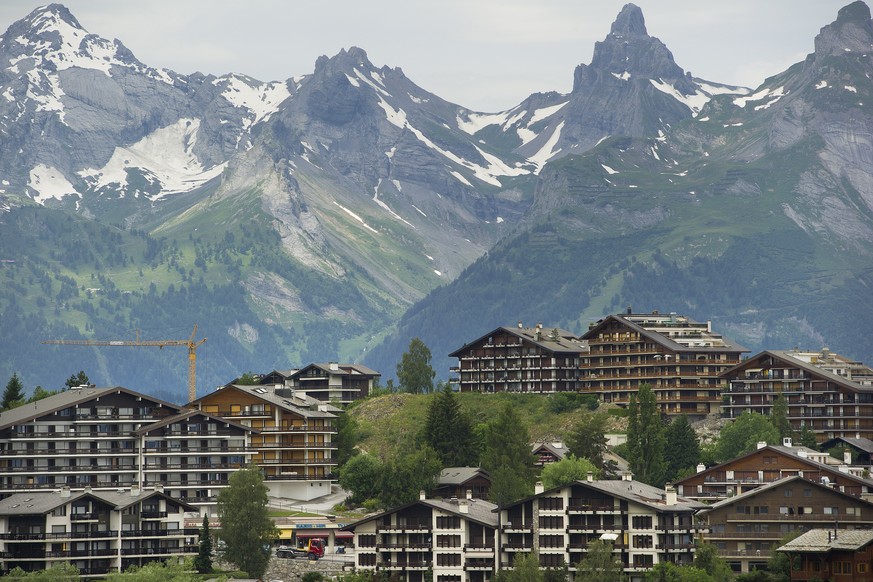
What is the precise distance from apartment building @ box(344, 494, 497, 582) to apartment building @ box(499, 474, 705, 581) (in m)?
1.90

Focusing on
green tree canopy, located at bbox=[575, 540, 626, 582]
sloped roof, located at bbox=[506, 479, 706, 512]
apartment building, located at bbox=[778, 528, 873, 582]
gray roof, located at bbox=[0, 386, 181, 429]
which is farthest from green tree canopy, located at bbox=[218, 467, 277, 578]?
apartment building, located at bbox=[778, 528, 873, 582]

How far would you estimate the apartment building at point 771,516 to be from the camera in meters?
162

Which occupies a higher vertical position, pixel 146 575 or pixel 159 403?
pixel 159 403

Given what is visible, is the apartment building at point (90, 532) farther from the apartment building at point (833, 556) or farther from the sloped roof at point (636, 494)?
the apartment building at point (833, 556)

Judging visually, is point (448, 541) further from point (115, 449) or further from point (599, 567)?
point (115, 449)

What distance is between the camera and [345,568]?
522 feet

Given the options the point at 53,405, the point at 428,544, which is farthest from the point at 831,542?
the point at 53,405

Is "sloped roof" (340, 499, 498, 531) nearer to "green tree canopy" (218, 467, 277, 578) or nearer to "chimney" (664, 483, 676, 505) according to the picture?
"green tree canopy" (218, 467, 277, 578)

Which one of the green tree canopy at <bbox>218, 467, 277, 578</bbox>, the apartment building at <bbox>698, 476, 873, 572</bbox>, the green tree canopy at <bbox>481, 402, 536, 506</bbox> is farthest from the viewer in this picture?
the green tree canopy at <bbox>481, 402, 536, 506</bbox>

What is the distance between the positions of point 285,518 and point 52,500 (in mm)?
26856

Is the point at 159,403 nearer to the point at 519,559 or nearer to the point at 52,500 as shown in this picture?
the point at 52,500

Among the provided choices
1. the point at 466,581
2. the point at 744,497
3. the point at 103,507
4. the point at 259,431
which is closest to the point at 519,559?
the point at 466,581

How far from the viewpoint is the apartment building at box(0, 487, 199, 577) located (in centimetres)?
15862

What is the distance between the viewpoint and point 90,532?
160 m
